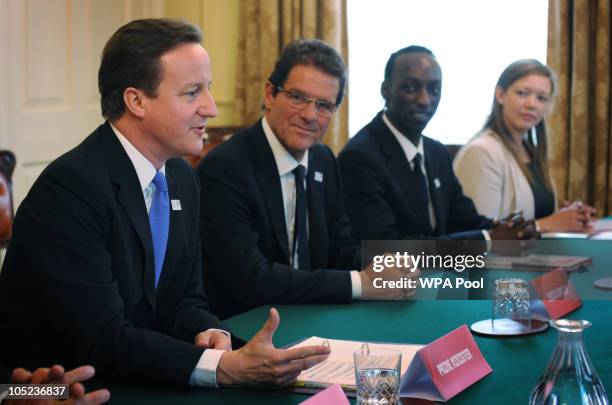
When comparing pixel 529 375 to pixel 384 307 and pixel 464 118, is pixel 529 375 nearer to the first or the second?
pixel 384 307

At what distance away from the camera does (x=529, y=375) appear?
5.73 feet

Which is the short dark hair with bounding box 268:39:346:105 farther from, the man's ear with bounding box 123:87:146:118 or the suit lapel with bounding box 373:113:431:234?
the man's ear with bounding box 123:87:146:118

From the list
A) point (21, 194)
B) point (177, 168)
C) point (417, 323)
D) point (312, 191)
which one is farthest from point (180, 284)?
point (21, 194)

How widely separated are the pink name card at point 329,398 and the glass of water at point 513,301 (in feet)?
2.68

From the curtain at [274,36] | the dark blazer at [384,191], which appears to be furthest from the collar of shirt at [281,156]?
the curtain at [274,36]

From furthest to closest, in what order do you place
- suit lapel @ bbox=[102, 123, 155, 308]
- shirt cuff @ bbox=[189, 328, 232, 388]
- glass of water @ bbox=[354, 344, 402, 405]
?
suit lapel @ bbox=[102, 123, 155, 308] → shirt cuff @ bbox=[189, 328, 232, 388] → glass of water @ bbox=[354, 344, 402, 405]

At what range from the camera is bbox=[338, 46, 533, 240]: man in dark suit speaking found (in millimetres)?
3352

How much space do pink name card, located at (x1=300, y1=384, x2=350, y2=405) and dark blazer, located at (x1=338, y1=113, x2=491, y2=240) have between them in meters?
1.91

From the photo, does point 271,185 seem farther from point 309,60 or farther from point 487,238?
point 487,238

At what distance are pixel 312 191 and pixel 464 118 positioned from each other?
3.09 metres

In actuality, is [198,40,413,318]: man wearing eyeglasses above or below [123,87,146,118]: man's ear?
below

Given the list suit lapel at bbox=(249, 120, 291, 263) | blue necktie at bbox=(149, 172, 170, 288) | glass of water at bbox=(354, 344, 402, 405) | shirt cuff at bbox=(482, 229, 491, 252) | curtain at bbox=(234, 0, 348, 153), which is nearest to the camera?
glass of water at bbox=(354, 344, 402, 405)

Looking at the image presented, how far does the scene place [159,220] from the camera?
6.89 ft

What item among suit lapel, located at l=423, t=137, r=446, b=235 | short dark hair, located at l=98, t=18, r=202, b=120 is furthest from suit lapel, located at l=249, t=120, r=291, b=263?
suit lapel, located at l=423, t=137, r=446, b=235
